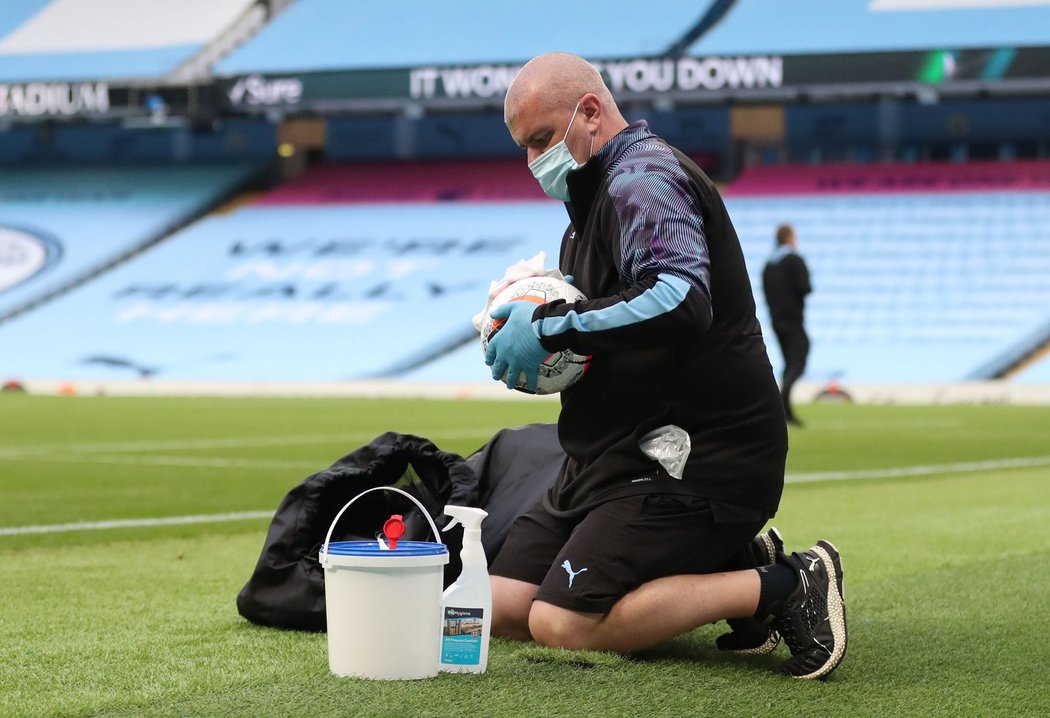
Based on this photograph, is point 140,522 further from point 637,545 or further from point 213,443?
point 213,443

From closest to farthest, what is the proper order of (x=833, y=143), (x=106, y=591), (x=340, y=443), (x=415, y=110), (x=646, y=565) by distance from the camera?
1. (x=646, y=565)
2. (x=106, y=591)
3. (x=340, y=443)
4. (x=415, y=110)
5. (x=833, y=143)

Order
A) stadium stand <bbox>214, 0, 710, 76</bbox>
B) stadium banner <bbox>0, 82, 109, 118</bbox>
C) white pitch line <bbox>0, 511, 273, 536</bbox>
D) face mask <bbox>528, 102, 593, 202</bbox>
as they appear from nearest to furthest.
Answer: face mask <bbox>528, 102, 593, 202</bbox>
white pitch line <bbox>0, 511, 273, 536</bbox>
stadium stand <bbox>214, 0, 710, 76</bbox>
stadium banner <bbox>0, 82, 109, 118</bbox>

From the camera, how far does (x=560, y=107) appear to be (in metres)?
3.96

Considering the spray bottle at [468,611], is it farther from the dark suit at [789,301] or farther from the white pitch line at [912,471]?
the dark suit at [789,301]

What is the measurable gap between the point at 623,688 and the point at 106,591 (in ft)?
7.49

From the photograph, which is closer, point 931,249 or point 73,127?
point 931,249

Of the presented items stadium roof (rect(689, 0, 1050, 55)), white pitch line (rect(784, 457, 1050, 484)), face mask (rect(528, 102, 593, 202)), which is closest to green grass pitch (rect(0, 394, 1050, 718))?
white pitch line (rect(784, 457, 1050, 484))

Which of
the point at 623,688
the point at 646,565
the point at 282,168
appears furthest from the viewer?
the point at 282,168

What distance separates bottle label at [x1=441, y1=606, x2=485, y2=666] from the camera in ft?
12.4

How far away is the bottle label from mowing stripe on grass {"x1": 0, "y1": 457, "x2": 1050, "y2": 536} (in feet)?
12.1

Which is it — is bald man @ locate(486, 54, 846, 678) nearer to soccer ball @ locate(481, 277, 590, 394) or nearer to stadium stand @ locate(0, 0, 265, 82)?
soccer ball @ locate(481, 277, 590, 394)

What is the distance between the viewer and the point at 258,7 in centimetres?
3412

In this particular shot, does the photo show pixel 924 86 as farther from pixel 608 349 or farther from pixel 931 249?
pixel 608 349

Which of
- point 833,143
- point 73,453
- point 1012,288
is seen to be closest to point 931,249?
point 1012,288
